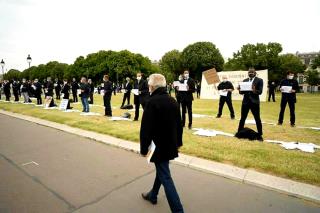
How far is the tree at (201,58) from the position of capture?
60.3 meters

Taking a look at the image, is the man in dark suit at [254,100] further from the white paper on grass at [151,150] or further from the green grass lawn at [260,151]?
the white paper on grass at [151,150]

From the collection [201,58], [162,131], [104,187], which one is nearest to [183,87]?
[104,187]

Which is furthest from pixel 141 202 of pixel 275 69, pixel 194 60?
pixel 275 69

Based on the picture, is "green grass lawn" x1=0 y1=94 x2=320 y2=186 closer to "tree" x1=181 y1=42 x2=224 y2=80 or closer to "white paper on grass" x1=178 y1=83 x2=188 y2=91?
"white paper on grass" x1=178 y1=83 x2=188 y2=91

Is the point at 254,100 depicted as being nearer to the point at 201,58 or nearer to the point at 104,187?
the point at 104,187

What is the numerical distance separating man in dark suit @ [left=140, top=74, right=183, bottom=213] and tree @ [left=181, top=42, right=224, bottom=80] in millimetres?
58258

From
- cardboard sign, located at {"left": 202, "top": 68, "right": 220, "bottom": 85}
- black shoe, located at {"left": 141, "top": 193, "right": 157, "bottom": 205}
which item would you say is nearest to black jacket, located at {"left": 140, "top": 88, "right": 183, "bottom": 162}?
black shoe, located at {"left": 141, "top": 193, "right": 157, "bottom": 205}

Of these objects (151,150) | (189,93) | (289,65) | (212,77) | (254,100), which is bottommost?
(151,150)

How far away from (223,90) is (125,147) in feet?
22.2

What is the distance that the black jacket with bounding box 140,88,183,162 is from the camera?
11.1 feet

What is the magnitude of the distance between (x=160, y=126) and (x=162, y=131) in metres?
0.08

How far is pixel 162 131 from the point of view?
343 centimetres

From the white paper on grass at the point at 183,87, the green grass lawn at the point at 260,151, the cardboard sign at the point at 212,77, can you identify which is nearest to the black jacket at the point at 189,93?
the white paper on grass at the point at 183,87

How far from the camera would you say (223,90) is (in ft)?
40.0
